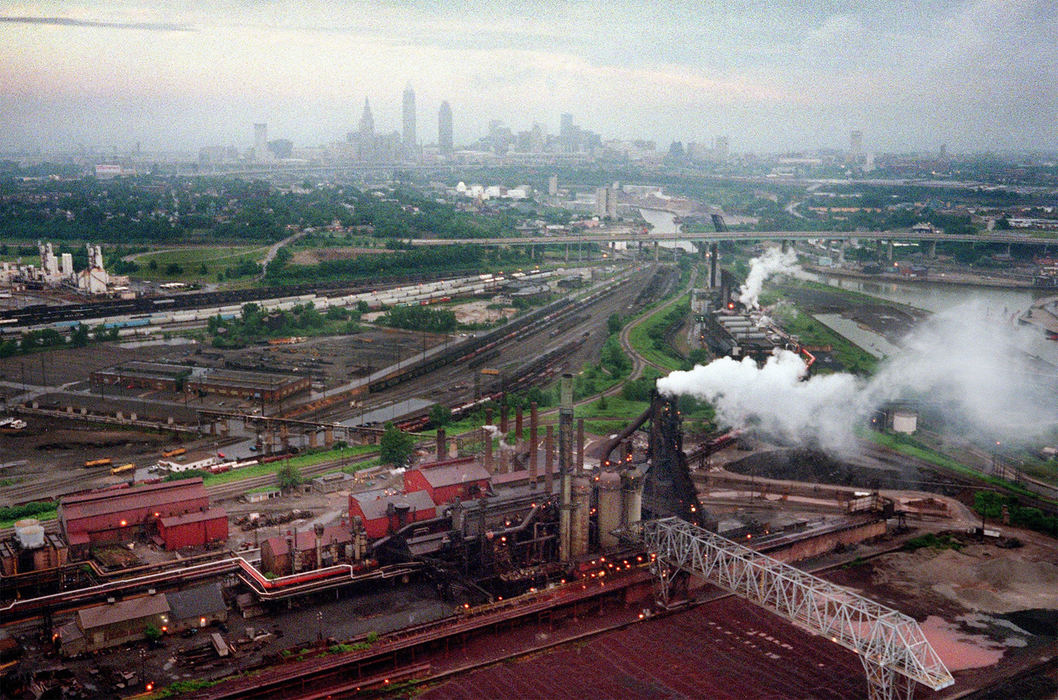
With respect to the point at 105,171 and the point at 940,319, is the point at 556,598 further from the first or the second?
the point at 105,171

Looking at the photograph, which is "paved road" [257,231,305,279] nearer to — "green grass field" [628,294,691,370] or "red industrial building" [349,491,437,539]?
"green grass field" [628,294,691,370]

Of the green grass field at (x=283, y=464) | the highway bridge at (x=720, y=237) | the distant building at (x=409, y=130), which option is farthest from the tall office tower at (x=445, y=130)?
the green grass field at (x=283, y=464)

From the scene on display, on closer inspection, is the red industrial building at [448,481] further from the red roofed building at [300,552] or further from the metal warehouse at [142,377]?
the metal warehouse at [142,377]

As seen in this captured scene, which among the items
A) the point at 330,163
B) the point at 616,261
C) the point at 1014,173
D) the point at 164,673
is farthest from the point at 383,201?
the point at 164,673

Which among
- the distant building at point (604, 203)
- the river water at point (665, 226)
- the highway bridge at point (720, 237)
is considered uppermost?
the distant building at point (604, 203)

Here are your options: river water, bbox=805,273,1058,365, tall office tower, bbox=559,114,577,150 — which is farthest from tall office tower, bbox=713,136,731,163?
river water, bbox=805,273,1058,365

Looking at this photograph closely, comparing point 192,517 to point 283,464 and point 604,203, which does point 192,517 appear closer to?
point 283,464
